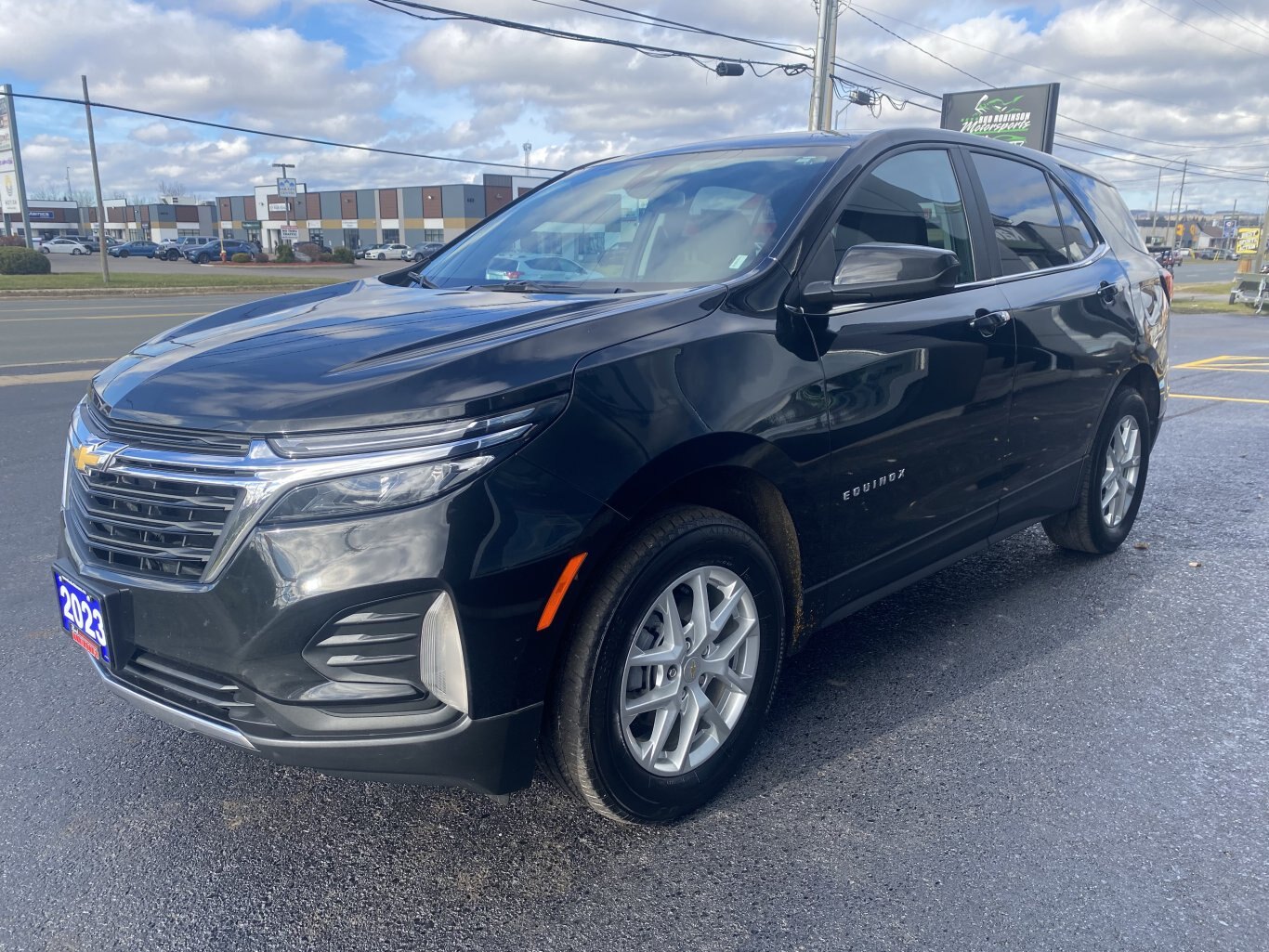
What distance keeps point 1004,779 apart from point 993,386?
1399 mm

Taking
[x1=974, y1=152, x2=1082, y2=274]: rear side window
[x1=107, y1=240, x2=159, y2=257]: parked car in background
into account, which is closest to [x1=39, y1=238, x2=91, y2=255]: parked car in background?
[x1=107, y1=240, x2=159, y2=257]: parked car in background

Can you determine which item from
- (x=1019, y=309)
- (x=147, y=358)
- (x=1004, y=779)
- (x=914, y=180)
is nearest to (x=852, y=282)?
(x=914, y=180)

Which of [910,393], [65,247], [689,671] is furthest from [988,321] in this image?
[65,247]

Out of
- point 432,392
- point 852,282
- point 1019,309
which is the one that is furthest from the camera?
point 1019,309

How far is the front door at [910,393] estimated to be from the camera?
2.92 metres

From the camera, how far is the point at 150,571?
87.2 inches

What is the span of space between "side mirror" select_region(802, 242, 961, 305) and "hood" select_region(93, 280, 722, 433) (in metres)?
0.38

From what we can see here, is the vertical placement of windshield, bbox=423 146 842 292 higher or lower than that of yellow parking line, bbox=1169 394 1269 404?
higher

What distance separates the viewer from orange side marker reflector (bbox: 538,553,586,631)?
7.07ft

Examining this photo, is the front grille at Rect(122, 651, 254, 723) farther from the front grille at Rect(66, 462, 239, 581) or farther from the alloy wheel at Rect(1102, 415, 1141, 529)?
the alloy wheel at Rect(1102, 415, 1141, 529)

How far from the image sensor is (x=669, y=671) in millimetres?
2521

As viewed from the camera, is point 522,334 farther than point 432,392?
Yes

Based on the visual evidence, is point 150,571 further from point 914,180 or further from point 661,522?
point 914,180

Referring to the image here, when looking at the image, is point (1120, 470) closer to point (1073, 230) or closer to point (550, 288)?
point (1073, 230)
